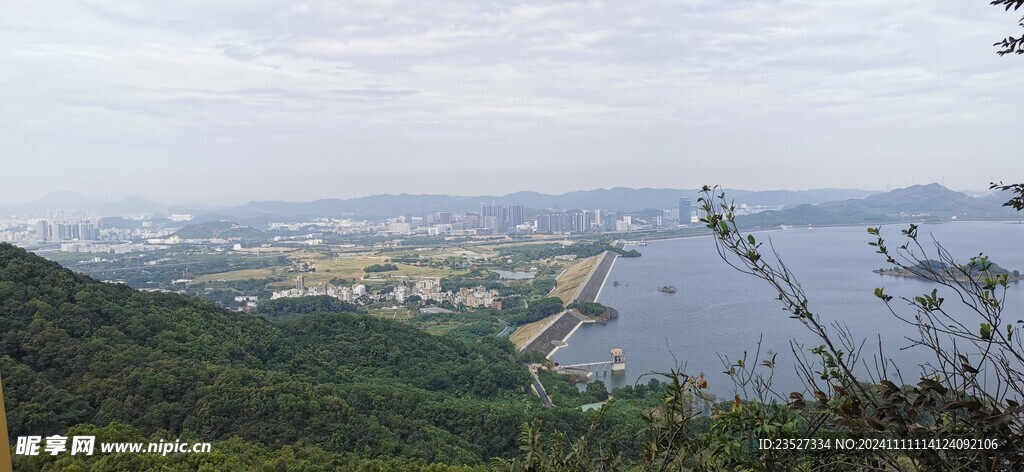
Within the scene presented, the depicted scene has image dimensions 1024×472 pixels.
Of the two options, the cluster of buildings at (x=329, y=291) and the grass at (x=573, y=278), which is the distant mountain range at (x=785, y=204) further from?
the cluster of buildings at (x=329, y=291)

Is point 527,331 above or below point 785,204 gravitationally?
below

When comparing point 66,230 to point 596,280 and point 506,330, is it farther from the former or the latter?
point 596,280

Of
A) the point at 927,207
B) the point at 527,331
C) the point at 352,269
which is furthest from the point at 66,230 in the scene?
the point at 927,207

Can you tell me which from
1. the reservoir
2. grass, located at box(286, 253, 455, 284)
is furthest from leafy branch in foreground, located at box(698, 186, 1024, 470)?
grass, located at box(286, 253, 455, 284)

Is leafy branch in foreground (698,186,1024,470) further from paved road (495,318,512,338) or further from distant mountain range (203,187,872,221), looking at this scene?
distant mountain range (203,187,872,221)

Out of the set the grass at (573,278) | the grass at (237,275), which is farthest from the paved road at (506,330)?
the grass at (237,275)

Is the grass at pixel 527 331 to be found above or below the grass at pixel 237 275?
below

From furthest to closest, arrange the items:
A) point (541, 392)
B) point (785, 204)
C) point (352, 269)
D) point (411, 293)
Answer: point (785, 204)
point (352, 269)
point (411, 293)
point (541, 392)
